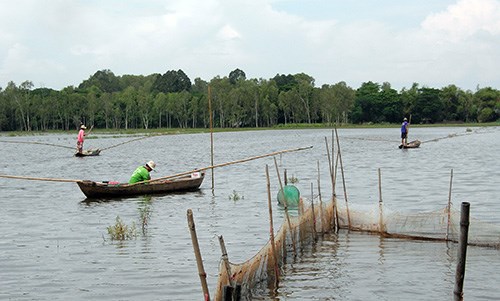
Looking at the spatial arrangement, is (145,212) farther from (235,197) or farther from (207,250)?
(207,250)

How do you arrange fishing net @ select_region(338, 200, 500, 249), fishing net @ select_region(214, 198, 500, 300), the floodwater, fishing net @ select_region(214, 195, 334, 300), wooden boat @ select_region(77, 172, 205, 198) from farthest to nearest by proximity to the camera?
1. wooden boat @ select_region(77, 172, 205, 198)
2. fishing net @ select_region(338, 200, 500, 249)
3. the floodwater
4. fishing net @ select_region(214, 198, 500, 300)
5. fishing net @ select_region(214, 195, 334, 300)

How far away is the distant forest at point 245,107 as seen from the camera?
123 meters

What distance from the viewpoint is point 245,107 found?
127 meters

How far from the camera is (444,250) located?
1416 cm

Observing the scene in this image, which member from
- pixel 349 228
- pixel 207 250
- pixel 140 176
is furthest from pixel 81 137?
pixel 207 250

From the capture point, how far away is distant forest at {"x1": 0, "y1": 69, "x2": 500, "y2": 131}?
12319 cm

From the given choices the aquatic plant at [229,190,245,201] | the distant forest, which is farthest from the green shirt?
the distant forest

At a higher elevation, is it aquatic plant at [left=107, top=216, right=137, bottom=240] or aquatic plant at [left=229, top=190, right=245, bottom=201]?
aquatic plant at [left=107, top=216, right=137, bottom=240]

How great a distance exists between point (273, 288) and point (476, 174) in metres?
22.7

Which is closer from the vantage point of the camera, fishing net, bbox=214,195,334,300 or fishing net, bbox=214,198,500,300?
fishing net, bbox=214,195,334,300

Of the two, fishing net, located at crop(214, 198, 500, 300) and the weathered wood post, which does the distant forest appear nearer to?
fishing net, located at crop(214, 198, 500, 300)

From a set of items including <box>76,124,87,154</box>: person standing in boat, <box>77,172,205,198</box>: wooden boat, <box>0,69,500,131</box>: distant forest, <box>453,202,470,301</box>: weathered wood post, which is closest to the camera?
<box>453,202,470,301</box>: weathered wood post

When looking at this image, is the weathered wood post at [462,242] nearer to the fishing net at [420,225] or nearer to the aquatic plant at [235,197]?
the fishing net at [420,225]

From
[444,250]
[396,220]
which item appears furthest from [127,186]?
[444,250]
